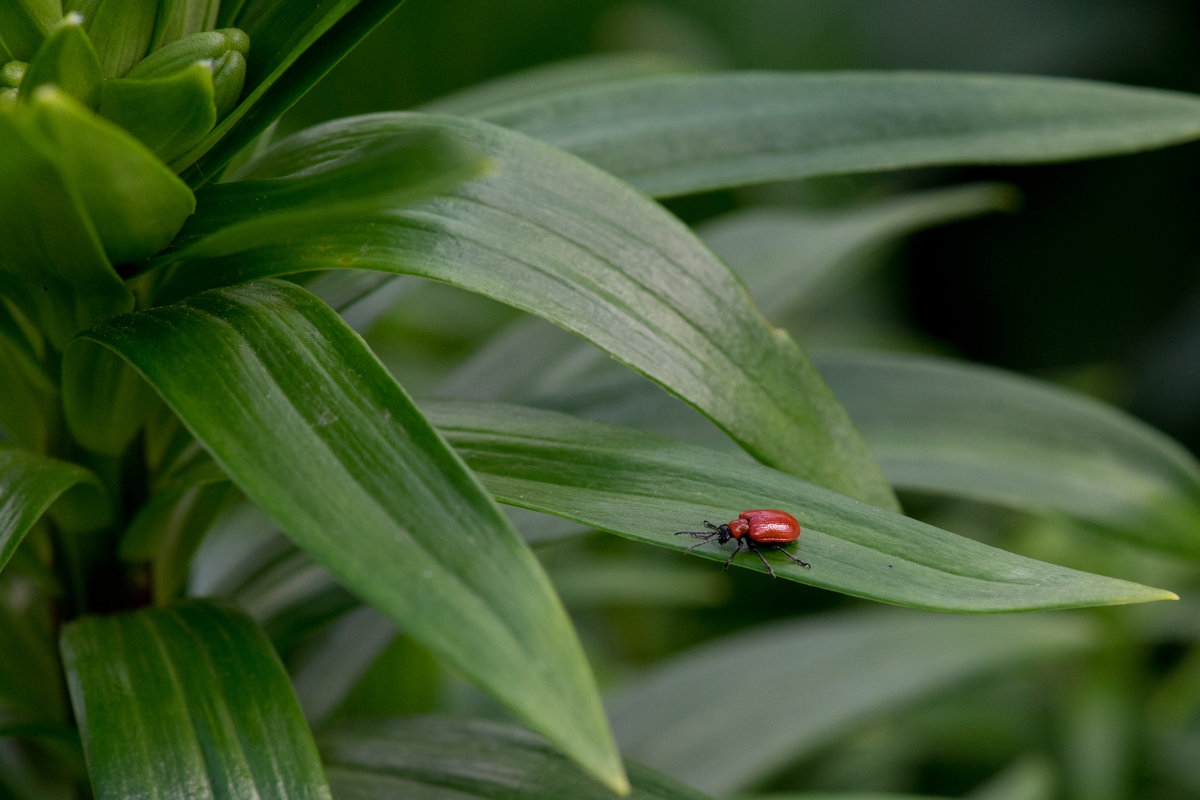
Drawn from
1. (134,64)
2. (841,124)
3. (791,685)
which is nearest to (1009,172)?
(791,685)

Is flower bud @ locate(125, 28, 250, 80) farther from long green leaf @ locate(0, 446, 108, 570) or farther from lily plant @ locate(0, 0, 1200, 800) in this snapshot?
long green leaf @ locate(0, 446, 108, 570)

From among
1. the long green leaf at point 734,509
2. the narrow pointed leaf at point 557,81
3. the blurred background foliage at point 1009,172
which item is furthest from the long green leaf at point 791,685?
the blurred background foliage at point 1009,172

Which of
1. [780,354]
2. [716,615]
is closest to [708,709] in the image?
[780,354]

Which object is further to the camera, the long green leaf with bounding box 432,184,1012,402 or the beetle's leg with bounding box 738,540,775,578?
the long green leaf with bounding box 432,184,1012,402

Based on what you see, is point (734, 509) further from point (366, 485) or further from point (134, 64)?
point (134, 64)

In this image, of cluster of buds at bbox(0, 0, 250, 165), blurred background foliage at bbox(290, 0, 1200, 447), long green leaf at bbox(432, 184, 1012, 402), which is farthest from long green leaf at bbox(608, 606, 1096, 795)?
blurred background foliage at bbox(290, 0, 1200, 447)

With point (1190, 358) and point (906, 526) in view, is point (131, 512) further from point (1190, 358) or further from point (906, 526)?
point (1190, 358)
